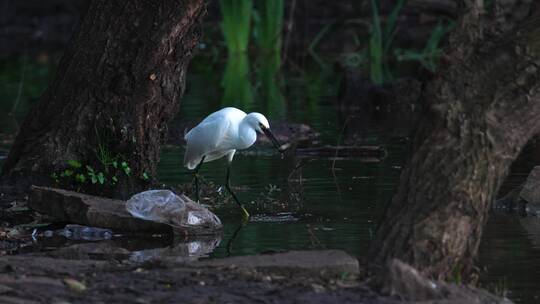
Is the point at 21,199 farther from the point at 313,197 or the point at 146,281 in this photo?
the point at 146,281

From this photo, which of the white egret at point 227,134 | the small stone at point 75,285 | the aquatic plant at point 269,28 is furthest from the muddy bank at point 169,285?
the aquatic plant at point 269,28

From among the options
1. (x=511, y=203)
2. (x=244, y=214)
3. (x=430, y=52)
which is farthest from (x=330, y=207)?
(x=430, y=52)

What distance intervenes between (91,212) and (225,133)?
176 centimetres

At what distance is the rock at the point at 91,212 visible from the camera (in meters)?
8.01

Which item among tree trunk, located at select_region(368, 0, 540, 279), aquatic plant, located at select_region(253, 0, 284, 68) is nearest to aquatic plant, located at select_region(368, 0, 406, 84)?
aquatic plant, located at select_region(253, 0, 284, 68)

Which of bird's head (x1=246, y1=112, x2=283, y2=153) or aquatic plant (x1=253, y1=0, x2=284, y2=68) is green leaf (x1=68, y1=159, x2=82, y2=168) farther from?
aquatic plant (x1=253, y1=0, x2=284, y2=68)

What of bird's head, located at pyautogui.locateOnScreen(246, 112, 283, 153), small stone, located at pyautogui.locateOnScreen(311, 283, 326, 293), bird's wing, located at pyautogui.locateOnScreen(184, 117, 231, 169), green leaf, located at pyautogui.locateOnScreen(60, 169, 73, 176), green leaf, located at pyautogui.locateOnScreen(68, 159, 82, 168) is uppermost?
bird's head, located at pyautogui.locateOnScreen(246, 112, 283, 153)

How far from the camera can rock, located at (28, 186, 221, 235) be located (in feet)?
26.3

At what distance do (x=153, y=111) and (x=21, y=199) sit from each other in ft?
3.85

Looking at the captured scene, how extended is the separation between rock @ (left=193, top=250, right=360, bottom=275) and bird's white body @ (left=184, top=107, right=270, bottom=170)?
2.95 metres

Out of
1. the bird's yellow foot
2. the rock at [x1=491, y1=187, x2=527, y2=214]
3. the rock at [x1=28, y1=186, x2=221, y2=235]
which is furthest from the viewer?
the rock at [x1=491, y1=187, x2=527, y2=214]

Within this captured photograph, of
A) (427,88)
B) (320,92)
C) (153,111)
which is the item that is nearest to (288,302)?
(427,88)

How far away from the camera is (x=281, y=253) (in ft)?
21.0

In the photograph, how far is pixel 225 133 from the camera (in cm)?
942
